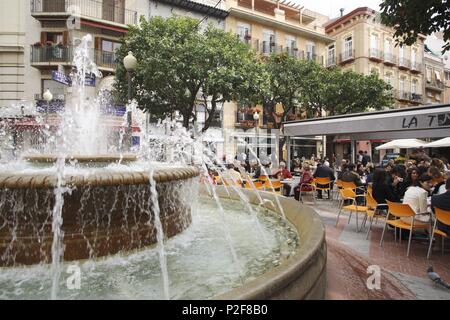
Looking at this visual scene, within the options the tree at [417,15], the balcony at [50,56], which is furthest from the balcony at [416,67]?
the tree at [417,15]

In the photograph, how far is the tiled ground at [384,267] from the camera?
3057 mm

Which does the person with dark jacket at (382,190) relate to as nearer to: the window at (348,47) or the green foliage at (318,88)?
the green foliage at (318,88)

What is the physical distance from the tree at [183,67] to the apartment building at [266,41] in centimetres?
957

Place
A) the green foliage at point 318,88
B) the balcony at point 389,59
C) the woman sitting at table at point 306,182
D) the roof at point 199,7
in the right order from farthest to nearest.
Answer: the balcony at point 389,59 → the roof at point 199,7 → the green foliage at point 318,88 → the woman sitting at table at point 306,182

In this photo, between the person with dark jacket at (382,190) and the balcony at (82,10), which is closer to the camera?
the person with dark jacket at (382,190)

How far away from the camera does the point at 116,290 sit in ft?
8.97

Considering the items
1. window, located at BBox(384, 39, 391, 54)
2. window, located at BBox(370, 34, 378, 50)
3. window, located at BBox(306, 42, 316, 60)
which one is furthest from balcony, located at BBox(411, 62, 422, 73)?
window, located at BBox(306, 42, 316, 60)

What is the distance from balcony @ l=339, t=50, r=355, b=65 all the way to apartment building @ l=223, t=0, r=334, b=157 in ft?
7.96

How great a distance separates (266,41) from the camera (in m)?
30.9

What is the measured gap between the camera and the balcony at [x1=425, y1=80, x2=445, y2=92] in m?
42.6

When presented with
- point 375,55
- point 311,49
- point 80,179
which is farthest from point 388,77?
point 80,179

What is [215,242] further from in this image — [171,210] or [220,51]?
[220,51]

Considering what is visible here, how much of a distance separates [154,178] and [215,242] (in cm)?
117
